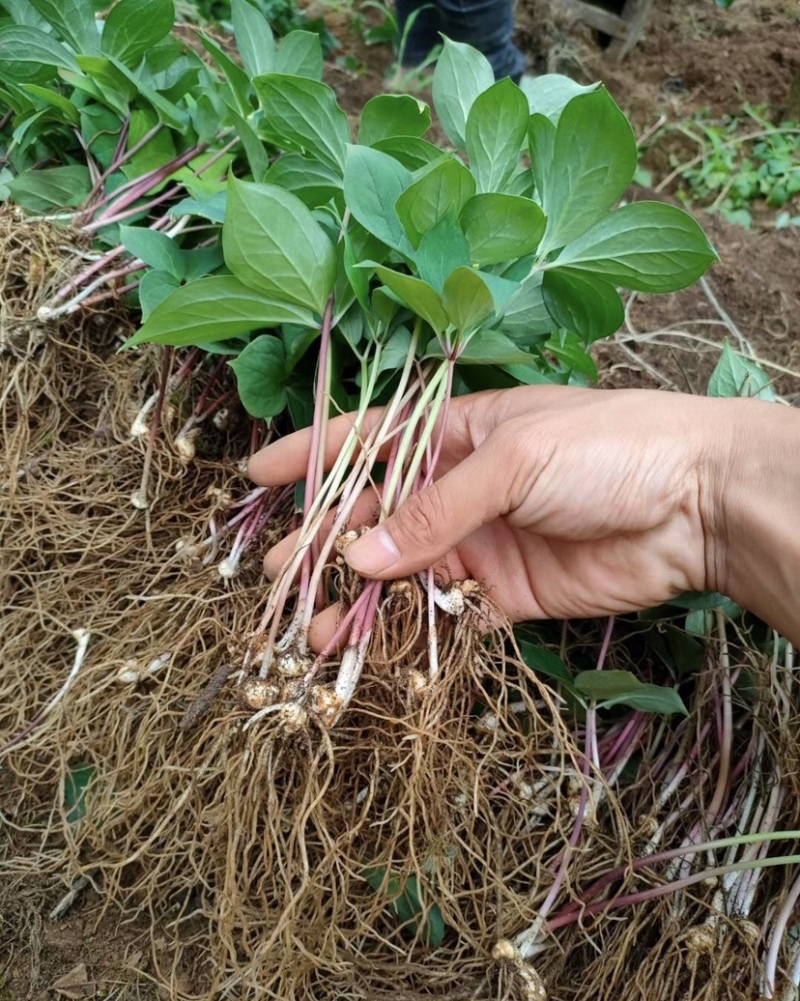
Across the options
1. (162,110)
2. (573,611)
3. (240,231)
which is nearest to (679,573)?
(573,611)

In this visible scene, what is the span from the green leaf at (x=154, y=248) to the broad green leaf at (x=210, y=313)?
18 cm

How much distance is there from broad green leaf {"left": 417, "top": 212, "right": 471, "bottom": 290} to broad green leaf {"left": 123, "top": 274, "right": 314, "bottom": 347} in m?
0.16

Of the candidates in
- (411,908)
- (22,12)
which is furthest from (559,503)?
(22,12)

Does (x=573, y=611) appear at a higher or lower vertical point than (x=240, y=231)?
lower

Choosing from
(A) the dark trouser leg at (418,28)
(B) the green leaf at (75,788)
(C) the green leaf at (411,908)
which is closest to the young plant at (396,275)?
(C) the green leaf at (411,908)

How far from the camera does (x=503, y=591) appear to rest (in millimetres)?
857

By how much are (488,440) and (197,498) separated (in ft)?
1.39

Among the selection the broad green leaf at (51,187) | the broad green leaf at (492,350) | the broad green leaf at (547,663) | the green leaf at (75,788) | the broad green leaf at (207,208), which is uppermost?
the broad green leaf at (207,208)

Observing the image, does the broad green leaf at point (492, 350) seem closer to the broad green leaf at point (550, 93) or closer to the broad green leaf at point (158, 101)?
the broad green leaf at point (550, 93)

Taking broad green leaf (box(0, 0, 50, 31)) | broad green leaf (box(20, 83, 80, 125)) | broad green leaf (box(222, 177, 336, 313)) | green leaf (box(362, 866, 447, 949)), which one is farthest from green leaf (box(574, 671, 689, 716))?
broad green leaf (box(0, 0, 50, 31))

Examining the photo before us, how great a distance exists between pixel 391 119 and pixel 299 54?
0.98ft

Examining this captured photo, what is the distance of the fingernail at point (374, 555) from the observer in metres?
0.70

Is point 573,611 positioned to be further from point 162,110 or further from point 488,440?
point 162,110

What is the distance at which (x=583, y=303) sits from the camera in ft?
2.53
